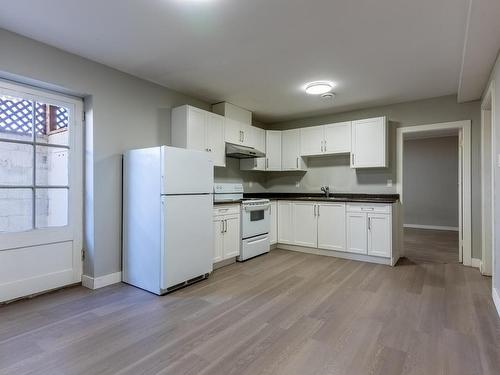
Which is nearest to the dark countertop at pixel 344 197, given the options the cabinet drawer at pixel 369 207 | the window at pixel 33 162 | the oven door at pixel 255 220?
the cabinet drawer at pixel 369 207

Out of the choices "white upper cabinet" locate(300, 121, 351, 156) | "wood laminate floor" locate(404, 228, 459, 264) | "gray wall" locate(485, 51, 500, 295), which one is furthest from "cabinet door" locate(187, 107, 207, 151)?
"wood laminate floor" locate(404, 228, 459, 264)

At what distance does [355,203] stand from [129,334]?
3.33 m

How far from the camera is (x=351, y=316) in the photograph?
7.81 feet

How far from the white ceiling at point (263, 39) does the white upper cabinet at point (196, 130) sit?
364mm

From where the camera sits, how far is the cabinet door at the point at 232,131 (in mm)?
4340

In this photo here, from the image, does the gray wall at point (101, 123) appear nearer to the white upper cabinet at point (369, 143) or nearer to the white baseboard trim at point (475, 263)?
the white upper cabinet at point (369, 143)

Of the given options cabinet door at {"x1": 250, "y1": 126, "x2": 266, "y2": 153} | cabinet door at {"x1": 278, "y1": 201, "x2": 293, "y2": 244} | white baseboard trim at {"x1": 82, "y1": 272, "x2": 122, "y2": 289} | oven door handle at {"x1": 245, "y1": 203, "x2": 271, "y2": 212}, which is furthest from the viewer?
cabinet door at {"x1": 250, "y1": 126, "x2": 266, "y2": 153}

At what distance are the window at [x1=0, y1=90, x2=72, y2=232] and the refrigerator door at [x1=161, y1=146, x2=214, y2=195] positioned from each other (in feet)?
3.61

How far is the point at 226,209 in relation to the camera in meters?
3.88

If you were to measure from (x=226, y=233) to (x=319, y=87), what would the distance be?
228 cm

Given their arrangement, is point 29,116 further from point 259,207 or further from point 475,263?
point 475,263

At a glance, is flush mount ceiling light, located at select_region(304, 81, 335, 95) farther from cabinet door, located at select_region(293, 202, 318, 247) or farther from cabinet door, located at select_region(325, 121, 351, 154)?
cabinet door, located at select_region(293, 202, 318, 247)

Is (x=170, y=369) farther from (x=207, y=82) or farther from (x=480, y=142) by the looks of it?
(x=480, y=142)

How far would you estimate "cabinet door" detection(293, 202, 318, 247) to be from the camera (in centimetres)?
456
